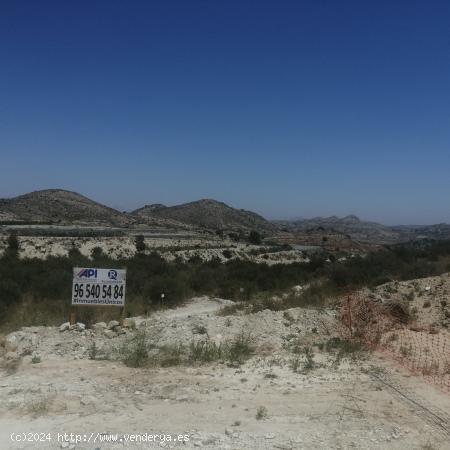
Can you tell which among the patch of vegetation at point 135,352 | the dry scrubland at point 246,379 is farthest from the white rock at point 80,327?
the patch of vegetation at point 135,352

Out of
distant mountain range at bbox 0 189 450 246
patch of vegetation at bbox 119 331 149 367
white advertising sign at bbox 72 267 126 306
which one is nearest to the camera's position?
patch of vegetation at bbox 119 331 149 367

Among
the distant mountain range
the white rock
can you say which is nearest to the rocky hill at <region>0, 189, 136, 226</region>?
the distant mountain range

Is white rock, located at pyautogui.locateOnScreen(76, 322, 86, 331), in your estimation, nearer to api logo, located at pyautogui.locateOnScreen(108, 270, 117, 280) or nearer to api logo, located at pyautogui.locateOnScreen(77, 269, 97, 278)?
api logo, located at pyautogui.locateOnScreen(77, 269, 97, 278)

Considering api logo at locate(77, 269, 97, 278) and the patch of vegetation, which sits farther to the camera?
api logo at locate(77, 269, 97, 278)

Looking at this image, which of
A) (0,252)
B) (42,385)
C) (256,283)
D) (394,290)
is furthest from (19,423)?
(0,252)

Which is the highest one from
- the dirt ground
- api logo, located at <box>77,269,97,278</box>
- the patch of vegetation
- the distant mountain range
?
the distant mountain range

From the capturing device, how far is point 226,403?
7.91 metres

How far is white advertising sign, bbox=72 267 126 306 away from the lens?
12891 mm

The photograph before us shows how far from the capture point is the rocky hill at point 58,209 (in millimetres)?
97525

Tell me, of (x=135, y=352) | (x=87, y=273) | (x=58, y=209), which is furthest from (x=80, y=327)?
(x=58, y=209)

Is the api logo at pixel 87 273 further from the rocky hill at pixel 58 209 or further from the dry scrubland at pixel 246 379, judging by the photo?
the rocky hill at pixel 58 209

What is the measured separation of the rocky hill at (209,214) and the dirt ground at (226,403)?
130 metres

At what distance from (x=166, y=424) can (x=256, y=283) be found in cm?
2165

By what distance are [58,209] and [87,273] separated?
107225 millimetres
